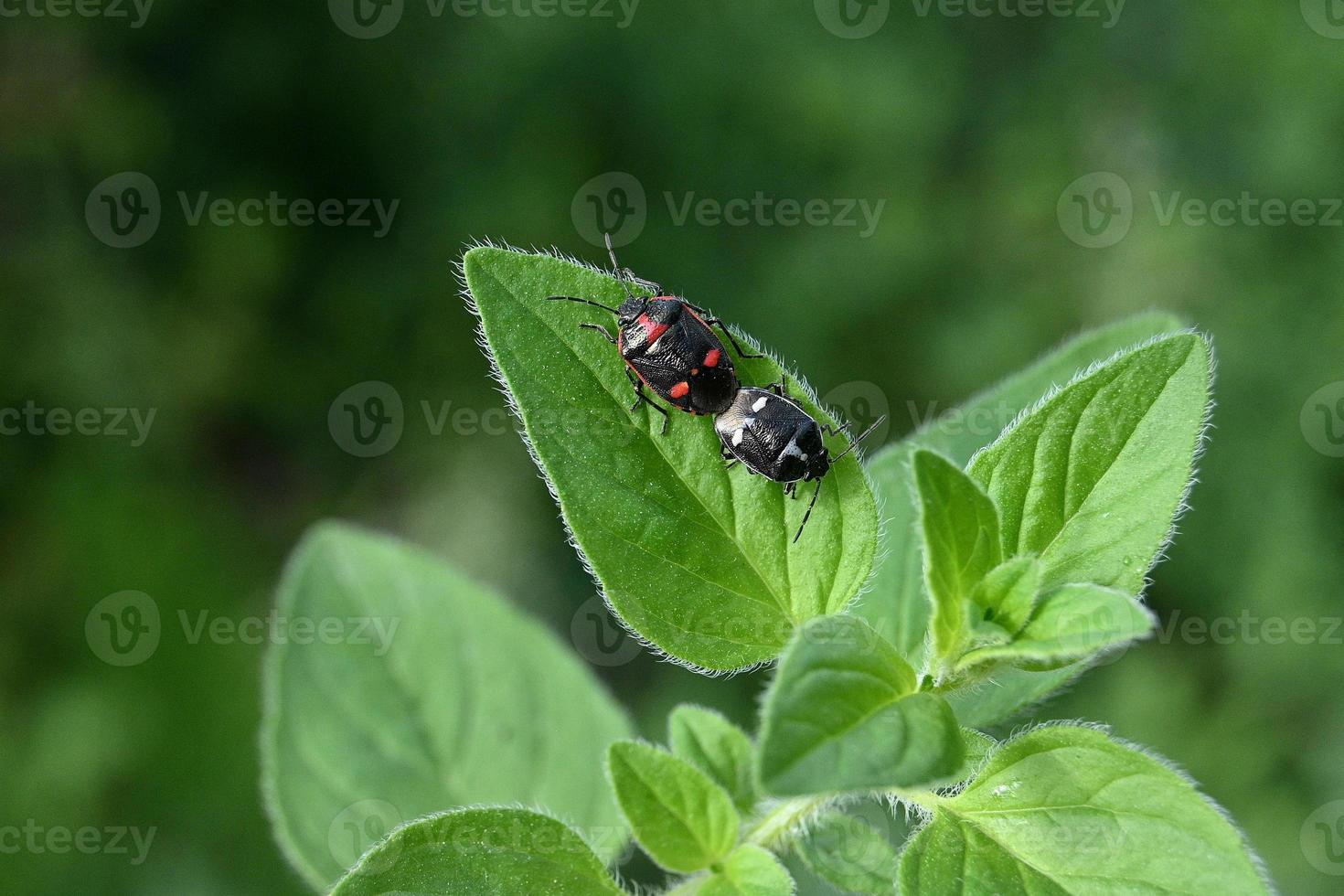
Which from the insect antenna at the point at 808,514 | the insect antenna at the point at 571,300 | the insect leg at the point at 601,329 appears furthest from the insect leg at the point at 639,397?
the insect antenna at the point at 808,514

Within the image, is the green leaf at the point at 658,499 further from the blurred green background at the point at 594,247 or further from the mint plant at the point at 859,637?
the blurred green background at the point at 594,247

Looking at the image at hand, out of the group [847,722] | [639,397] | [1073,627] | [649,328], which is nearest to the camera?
[847,722]

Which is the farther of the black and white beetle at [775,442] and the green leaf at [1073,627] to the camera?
the black and white beetle at [775,442]

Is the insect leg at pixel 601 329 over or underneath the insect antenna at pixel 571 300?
underneath

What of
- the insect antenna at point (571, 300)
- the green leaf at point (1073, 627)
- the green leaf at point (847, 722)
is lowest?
the green leaf at point (847, 722)

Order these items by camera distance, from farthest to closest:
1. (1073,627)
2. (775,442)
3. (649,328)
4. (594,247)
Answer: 1. (594,247)
2. (649,328)
3. (775,442)
4. (1073,627)

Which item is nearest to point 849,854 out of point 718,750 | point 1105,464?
point 718,750

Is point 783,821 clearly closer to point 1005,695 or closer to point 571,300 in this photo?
point 1005,695
